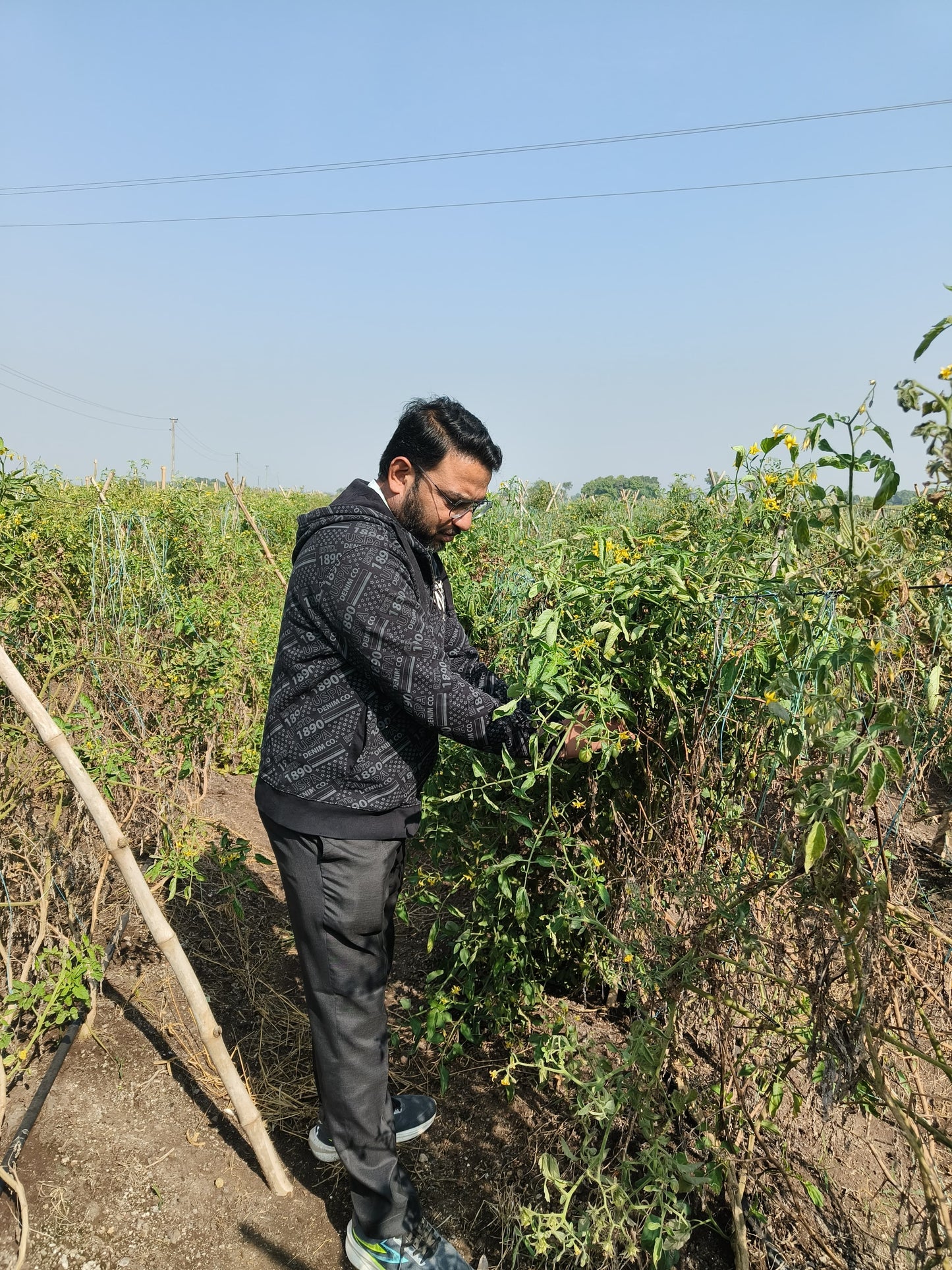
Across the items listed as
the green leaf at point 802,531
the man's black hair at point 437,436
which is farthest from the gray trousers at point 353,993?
the green leaf at point 802,531

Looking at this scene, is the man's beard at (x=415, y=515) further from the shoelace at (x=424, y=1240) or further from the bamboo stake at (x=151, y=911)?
the shoelace at (x=424, y=1240)

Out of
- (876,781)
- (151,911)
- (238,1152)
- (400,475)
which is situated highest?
(400,475)

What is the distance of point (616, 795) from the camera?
6.21ft

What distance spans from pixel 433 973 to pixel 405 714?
0.80 metres

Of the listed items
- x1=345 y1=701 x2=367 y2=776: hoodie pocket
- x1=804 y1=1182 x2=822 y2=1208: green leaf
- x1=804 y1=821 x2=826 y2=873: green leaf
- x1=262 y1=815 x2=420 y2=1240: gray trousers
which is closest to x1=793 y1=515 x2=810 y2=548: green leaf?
x1=804 y1=821 x2=826 y2=873: green leaf

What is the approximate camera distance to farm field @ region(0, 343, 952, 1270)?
1.29 m

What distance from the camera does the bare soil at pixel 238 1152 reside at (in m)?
1.90

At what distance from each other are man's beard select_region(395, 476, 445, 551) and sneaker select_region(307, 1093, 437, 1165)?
1.45 meters

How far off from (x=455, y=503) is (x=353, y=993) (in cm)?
109

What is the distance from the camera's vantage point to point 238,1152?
218 centimetres

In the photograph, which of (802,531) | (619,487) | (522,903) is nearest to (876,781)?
(802,531)

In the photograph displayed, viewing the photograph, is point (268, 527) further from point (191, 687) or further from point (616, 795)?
point (616, 795)

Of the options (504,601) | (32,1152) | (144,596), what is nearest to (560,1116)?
(32,1152)

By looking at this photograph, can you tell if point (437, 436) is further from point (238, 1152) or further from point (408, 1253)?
point (238, 1152)
